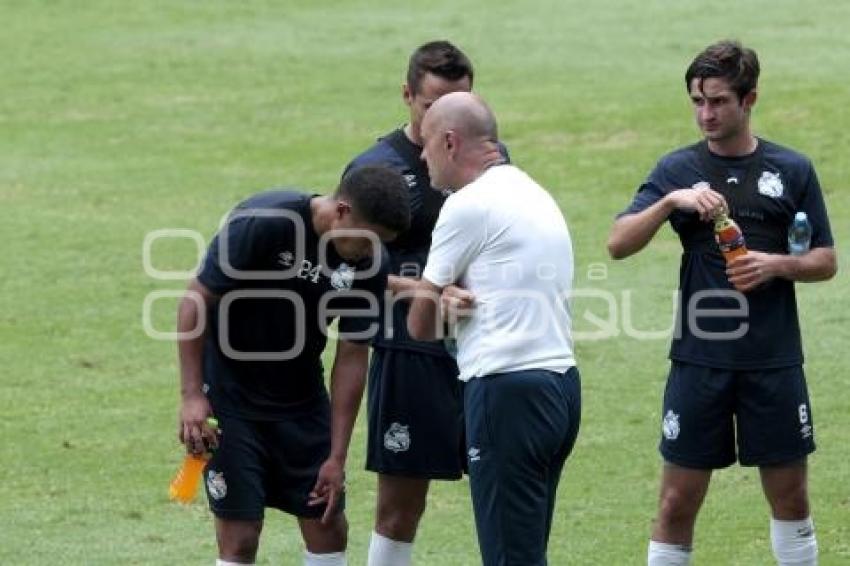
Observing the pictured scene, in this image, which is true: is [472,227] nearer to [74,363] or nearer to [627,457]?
[627,457]

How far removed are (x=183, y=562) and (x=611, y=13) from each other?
17.9 meters

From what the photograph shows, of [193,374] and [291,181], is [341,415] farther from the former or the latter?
[291,181]

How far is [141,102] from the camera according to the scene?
23.5 metres

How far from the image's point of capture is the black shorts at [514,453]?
7285mm

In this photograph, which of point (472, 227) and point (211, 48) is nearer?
point (472, 227)

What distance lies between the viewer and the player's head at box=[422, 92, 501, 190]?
24.2 ft

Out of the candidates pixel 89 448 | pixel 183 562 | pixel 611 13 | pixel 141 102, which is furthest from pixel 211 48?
pixel 183 562

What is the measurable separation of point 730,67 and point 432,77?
1.22 m

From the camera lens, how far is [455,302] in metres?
7.28

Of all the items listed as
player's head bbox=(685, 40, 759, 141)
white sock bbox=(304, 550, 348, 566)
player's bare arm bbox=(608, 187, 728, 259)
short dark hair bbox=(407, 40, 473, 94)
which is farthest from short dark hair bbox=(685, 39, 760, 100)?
white sock bbox=(304, 550, 348, 566)

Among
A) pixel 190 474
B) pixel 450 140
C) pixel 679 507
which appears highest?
pixel 450 140

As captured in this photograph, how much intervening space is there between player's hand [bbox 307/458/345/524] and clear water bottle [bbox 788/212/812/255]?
1984 millimetres

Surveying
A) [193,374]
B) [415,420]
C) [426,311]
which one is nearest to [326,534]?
[415,420]

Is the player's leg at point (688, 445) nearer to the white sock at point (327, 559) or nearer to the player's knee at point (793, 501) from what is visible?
the player's knee at point (793, 501)
